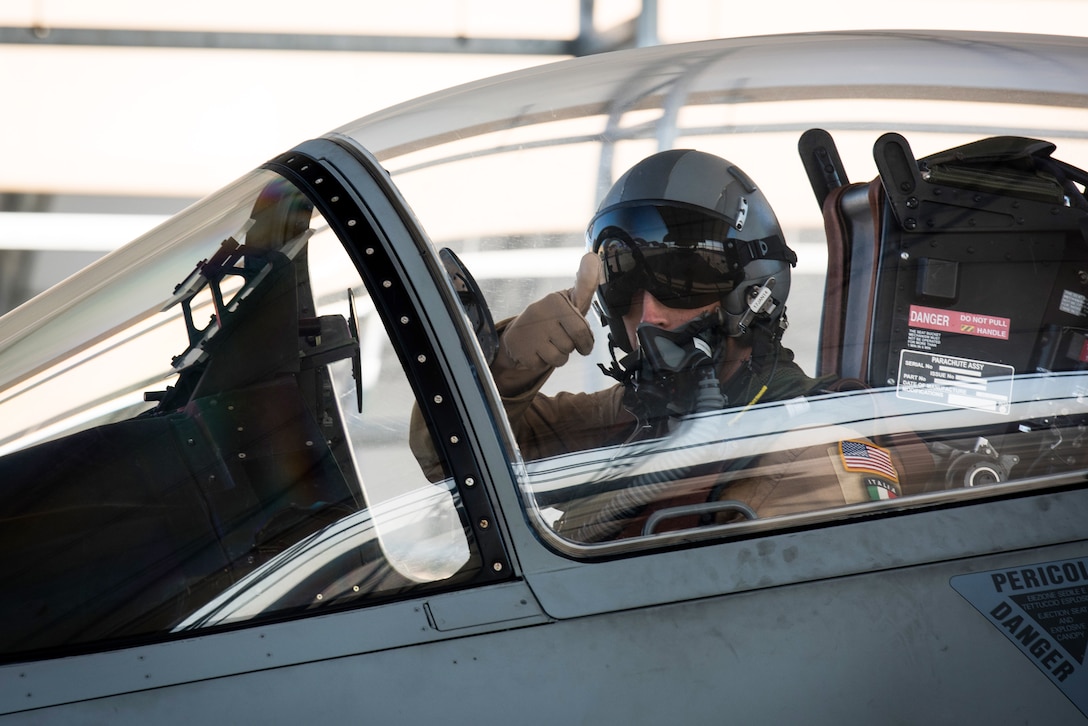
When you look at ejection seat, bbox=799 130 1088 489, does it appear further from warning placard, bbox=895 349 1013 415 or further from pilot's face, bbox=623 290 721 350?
pilot's face, bbox=623 290 721 350

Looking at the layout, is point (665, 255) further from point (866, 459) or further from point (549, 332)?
point (866, 459)

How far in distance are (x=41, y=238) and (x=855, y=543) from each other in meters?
7.14

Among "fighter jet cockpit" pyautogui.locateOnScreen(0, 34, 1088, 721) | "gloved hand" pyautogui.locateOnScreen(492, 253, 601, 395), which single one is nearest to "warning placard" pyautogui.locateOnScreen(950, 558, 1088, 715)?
"fighter jet cockpit" pyautogui.locateOnScreen(0, 34, 1088, 721)

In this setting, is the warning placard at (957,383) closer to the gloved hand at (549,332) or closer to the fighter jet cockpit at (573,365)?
the fighter jet cockpit at (573,365)

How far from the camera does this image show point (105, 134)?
7254 mm

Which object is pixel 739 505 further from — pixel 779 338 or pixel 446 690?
pixel 446 690

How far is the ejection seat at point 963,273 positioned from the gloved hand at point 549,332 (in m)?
0.39

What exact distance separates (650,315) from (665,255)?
0.12 m

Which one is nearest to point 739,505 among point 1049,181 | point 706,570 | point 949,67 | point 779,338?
point 706,570

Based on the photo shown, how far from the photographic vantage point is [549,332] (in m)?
1.52

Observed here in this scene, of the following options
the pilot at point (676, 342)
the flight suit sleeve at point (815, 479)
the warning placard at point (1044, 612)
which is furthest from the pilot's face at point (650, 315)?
the warning placard at point (1044, 612)

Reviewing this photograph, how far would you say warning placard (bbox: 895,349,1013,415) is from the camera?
1.53 metres

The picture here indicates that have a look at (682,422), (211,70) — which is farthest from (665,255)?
(211,70)

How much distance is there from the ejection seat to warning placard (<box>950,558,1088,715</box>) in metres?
0.33
